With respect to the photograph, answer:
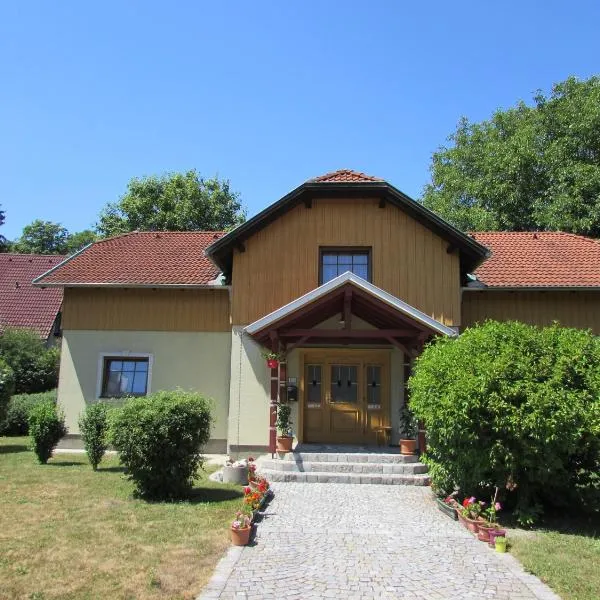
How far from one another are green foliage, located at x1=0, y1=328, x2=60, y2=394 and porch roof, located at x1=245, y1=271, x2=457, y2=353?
1271 cm

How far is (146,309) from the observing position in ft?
51.1

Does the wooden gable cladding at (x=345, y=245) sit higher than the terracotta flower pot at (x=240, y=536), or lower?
higher

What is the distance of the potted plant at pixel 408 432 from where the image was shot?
11820 millimetres

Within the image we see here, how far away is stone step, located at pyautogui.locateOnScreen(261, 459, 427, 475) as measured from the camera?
11367 millimetres

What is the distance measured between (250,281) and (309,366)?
260 cm

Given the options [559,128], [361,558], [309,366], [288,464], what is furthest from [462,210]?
[361,558]

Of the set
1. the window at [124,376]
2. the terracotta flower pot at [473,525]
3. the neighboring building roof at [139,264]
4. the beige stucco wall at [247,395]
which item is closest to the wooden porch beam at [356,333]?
the beige stucco wall at [247,395]

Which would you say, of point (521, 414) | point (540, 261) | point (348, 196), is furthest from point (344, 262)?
point (521, 414)

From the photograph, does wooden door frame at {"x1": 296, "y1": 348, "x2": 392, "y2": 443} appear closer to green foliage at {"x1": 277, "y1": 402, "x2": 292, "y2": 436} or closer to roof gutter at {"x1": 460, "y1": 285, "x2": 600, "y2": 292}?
green foliage at {"x1": 277, "y1": 402, "x2": 292, "y2": 436}

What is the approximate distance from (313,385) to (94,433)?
5.20 m

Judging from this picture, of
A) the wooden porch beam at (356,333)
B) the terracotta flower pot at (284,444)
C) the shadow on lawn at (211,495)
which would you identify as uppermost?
the wooden porch beam at (356,333)

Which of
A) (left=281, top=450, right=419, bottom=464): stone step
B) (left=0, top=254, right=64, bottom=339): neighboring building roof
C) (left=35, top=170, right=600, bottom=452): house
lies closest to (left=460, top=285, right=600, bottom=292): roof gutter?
(left=35, top=170, right=600, bottom=452): house

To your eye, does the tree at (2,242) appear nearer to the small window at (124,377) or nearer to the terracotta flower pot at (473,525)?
the small window at (124,377)

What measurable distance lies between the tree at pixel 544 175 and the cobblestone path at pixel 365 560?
62.2ft
